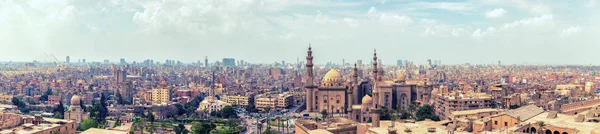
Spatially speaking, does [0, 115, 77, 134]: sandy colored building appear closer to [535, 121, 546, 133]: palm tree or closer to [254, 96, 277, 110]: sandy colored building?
[254, 96, 277, 110]: sandy colored building

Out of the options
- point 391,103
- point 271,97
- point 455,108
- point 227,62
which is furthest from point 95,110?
point 227,62

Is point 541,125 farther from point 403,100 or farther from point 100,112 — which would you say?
point 100,112

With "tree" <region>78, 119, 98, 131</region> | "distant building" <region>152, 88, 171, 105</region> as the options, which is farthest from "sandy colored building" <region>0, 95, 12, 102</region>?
"tree" <region>78, 119, 98, 131</region>

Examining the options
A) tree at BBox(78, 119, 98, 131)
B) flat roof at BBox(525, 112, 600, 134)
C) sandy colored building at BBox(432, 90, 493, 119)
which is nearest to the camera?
flat roof at BBox(525, 112, 600, 134)

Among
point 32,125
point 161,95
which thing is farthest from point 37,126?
point 161,95

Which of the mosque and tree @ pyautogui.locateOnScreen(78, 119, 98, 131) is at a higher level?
the mosque

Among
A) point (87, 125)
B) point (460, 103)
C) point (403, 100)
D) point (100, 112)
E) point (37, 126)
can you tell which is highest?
point (460, 103)

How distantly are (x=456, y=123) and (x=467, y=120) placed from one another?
58cm

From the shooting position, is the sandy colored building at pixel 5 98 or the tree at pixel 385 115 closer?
the tree at pixel 385 115

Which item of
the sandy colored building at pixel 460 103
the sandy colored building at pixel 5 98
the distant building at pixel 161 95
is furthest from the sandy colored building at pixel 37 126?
the distant building at pixel 161 95

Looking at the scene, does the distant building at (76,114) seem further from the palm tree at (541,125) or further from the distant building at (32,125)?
the palm tree at (541,125)

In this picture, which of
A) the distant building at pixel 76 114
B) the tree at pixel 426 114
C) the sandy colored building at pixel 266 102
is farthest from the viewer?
the sandy colored building at pixel 266 102

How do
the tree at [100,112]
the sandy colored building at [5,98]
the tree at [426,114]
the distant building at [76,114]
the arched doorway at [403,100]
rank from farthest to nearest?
the sandy colored building at [5,98]
the arched doorway at [403,100]
the tree at [100,112]
the distant building at [76,114]
the tree at [426,114]

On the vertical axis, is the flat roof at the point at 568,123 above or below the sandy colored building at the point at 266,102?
above
